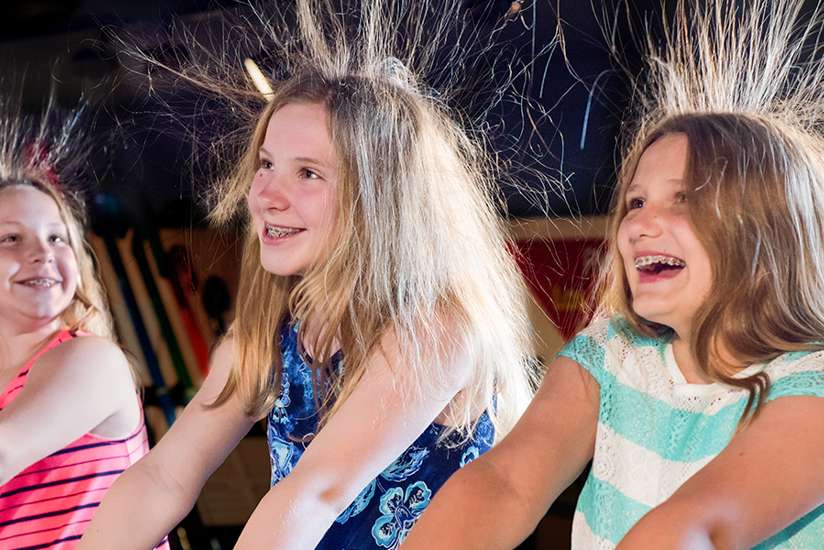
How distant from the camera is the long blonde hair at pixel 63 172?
1774mm

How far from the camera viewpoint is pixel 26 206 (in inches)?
68.1

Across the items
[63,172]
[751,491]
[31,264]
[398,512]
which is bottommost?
[398,512]

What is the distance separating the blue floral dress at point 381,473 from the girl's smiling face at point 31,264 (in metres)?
0.52

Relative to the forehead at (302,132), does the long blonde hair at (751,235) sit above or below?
below

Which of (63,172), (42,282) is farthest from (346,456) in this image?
(63,172)

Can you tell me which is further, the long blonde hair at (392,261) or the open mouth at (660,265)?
the long blonde hair at (392,261)

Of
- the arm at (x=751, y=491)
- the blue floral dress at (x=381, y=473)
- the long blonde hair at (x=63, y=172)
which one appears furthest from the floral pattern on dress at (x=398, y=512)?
the long blonde hair at (x=63, y=172)

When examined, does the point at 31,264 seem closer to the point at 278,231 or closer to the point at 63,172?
the point at 63,172

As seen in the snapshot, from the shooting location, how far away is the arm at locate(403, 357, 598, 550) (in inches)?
39.8

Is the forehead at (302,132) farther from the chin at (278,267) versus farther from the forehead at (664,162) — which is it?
the forehead at (664,162)

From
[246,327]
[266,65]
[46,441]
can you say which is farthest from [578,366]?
[46,441]

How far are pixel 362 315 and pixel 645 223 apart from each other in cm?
37

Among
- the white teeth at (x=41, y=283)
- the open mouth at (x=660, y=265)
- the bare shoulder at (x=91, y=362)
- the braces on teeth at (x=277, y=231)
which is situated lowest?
the bare shoulder at (x=91, y=362)

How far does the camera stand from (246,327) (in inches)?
55.8
